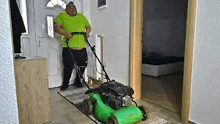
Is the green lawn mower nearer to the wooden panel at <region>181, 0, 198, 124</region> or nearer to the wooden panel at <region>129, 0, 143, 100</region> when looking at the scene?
the wooden panel at <region>181, 0, 198, 124</region>

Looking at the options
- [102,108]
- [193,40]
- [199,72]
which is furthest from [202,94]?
[102,108]

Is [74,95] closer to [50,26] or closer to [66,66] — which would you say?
[66,66]

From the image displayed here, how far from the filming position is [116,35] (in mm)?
2615

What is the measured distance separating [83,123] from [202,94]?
1.19 m

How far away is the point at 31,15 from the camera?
272 centimetres

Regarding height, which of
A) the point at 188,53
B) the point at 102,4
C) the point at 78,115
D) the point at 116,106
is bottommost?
the point at 78,115

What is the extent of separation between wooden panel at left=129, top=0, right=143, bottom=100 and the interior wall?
236 centimetres

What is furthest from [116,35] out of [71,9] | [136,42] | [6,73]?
[6,73]

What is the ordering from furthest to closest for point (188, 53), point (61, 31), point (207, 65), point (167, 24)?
1. point (167, 24)
2. point (61, 31)
3. point (188, 53)
4. point (207, 65)

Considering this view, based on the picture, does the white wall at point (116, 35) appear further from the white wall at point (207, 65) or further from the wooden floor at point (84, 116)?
the white wall at point (207, 65)

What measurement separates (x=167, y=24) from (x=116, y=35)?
2524 mm

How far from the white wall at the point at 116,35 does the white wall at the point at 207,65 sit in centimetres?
104

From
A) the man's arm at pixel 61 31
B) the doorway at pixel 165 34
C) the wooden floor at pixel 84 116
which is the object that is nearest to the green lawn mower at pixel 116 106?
the wooden floor at pixel 84 116

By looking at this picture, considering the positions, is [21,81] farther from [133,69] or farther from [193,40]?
[193,40]
